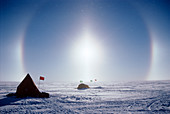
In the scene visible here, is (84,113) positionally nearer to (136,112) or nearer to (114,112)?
(114,112)

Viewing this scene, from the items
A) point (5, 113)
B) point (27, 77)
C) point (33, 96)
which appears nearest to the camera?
point (5, 113)

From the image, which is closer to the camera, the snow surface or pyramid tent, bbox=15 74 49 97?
the snow surface

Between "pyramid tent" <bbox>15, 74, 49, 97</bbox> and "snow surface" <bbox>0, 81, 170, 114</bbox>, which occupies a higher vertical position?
"pyramid tent" <bbox>15, 74, 49, 97</bbox>

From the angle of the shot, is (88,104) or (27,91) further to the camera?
(27,91)

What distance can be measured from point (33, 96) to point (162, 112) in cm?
1408

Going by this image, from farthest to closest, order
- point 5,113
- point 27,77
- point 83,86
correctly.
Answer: point 83,86 → point 27,77 → point 5,113

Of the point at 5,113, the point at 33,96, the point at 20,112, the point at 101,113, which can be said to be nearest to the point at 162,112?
the point at 101,113

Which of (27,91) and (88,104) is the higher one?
(27,91)

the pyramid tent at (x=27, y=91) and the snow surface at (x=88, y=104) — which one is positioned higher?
the pyramid tent at (x=27, y=91)

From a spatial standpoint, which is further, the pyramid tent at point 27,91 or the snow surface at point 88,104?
the pyramid tent at point 27,91

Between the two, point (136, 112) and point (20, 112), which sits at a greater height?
point (20, 112)

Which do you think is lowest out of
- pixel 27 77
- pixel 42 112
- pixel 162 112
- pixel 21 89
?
pixel 162 112

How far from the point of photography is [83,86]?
33.6 meters

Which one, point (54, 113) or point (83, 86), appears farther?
point (83, 86)
